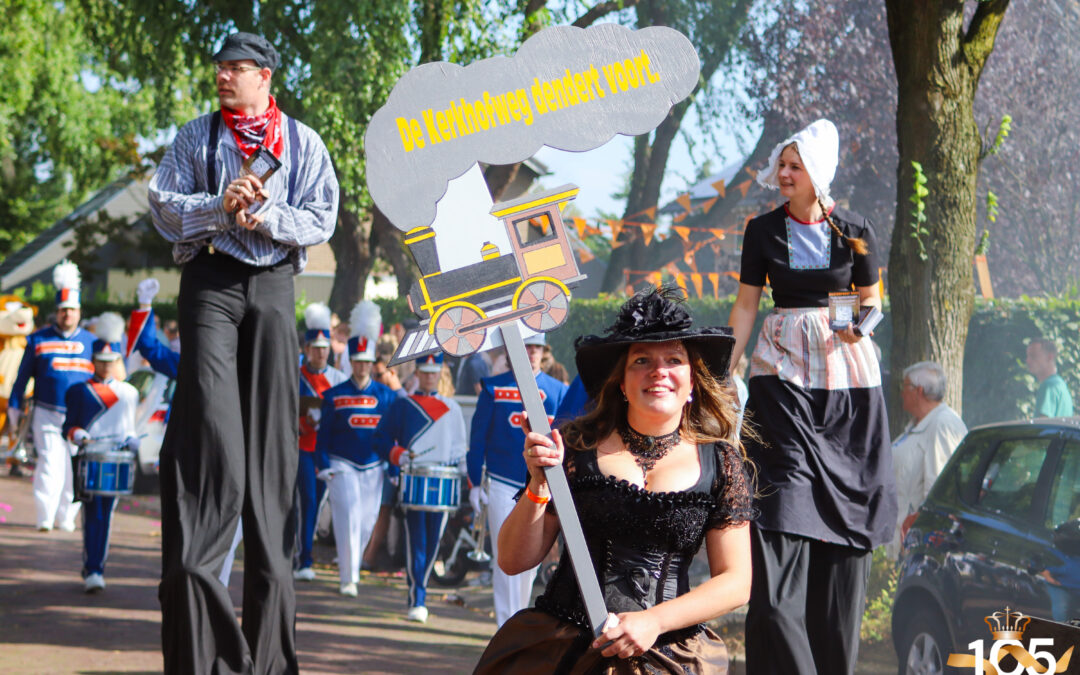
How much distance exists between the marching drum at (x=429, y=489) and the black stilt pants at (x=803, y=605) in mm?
5215

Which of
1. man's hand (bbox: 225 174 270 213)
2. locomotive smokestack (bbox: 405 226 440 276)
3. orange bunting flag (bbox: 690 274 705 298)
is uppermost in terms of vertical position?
orange bunting flag (bbox: 690 274 705 298)

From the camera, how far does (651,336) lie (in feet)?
11.2

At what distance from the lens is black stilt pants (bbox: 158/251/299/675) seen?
171 inches

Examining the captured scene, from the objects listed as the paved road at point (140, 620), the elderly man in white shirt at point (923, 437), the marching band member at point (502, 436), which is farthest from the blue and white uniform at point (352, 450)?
the elderly man in white shirt at point (923, 437)

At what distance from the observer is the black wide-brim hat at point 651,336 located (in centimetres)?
346

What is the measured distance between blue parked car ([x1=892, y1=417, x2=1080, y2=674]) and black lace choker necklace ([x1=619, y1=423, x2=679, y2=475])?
8.44 ft

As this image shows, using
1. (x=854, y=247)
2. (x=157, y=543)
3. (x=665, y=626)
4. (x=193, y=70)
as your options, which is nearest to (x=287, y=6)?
(x=193, y=70)

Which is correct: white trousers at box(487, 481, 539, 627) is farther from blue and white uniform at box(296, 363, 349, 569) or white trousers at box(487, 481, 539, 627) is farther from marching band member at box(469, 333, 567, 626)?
blue and white uniform at box(296, 363, 349, 569)

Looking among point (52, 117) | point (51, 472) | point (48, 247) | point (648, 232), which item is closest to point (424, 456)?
point (51, 472)

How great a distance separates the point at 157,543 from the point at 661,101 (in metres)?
10.2

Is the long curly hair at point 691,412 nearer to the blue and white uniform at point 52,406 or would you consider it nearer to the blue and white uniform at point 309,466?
the blue and white uniform at point 309,466

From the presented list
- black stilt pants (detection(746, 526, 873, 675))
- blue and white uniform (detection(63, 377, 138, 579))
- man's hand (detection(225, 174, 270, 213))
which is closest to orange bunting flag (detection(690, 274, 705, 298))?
blue and white uniform (detection(63, 377, 138, 579))

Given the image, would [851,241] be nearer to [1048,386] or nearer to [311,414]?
[1048,386]

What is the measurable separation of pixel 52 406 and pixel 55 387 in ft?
0.64
